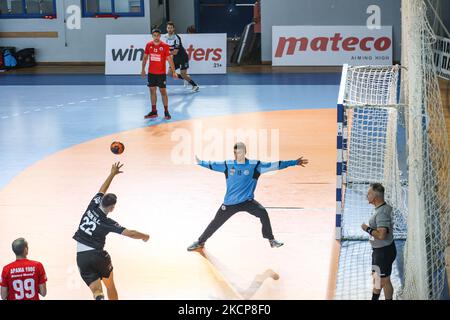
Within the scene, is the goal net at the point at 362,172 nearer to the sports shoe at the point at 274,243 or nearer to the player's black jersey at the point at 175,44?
the sports shoe at the point at 274,243

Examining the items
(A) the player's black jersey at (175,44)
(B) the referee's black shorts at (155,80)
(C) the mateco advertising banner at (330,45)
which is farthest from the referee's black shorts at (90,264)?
(C) the mateco advertising banner at (330,45)

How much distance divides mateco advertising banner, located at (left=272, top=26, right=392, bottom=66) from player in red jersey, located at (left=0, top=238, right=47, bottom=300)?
22470 millimetres

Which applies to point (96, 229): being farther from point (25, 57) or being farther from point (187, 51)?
point (25, 57)

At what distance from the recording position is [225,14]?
40.0 metres

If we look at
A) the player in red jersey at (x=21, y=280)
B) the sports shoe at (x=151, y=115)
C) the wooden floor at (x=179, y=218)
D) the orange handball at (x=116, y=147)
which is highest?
the orange handball at (x=116, y=147)

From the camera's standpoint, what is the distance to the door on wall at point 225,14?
39.8m

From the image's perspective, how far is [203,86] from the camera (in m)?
28.3

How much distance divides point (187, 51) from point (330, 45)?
5263 mm

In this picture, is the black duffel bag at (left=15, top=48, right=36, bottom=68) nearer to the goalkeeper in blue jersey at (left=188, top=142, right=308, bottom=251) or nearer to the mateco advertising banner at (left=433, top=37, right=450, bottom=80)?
the mateco advertising banner at (left=433, top=37, right=450, bottom=80)

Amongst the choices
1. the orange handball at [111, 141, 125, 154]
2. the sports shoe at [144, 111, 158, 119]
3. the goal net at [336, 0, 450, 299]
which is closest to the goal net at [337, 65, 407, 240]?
the goal net at [336, 0, 450, 299]

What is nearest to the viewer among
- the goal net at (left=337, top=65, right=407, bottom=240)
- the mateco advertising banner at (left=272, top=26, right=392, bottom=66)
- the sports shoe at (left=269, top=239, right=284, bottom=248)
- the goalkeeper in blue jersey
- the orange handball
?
the orange handball

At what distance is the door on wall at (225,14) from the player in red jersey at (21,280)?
30914mm

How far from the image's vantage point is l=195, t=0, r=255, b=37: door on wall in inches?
1569
